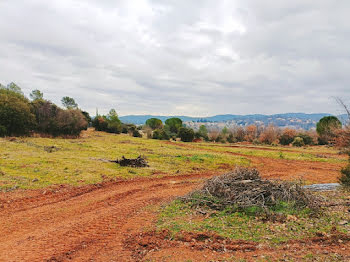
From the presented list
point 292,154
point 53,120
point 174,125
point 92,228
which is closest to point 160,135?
point 174,125

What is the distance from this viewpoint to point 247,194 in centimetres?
705

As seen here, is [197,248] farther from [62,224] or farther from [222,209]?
[62,224]

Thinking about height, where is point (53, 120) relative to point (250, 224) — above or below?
above

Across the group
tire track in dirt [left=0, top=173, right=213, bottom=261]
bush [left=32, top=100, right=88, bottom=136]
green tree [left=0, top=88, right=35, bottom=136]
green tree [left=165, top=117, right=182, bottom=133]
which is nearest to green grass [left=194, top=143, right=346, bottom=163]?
tire track in dirt [left=0, top=173, right=213, bottom=261]

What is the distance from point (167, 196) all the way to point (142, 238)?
13.0 feet

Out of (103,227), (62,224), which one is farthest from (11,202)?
(103,227)

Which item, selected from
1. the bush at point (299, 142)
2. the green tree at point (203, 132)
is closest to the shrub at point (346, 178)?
the bush at point (299, 142)

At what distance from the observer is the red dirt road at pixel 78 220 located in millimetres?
4910

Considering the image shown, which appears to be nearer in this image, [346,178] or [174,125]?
[346,178]

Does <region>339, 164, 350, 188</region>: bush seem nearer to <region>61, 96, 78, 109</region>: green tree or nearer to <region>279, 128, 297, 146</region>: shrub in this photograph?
<region>279, 128, 297, 146</region>: shrub

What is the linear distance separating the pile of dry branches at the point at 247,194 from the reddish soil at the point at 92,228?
1.79 metres

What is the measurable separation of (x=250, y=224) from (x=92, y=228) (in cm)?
419

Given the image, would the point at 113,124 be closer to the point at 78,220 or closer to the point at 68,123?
the point at 68,123

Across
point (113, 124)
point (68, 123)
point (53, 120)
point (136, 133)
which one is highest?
point (53, 120)
